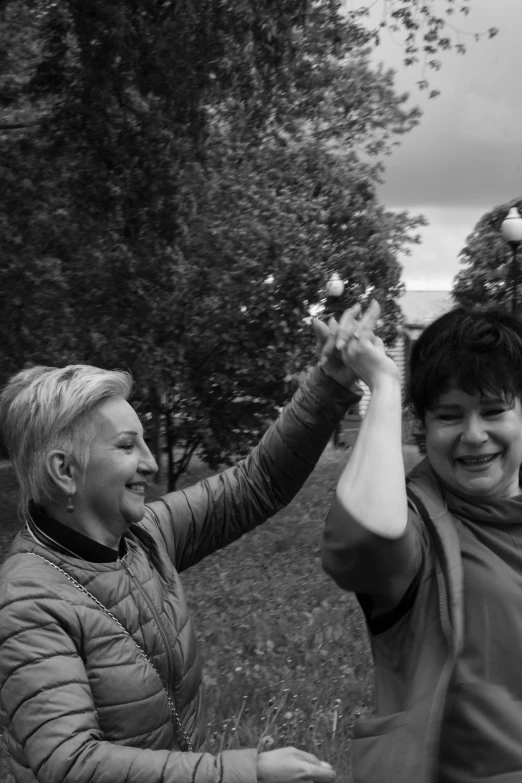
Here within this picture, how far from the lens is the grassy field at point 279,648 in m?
4.37

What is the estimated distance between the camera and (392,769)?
149cm

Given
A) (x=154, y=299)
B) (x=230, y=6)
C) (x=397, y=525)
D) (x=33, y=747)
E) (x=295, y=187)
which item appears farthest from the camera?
(x=295, y=187)

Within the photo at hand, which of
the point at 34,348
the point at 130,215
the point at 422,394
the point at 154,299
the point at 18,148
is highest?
the point at 18,148

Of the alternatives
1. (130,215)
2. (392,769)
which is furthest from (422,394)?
(130,215)

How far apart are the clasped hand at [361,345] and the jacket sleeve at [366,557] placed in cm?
29

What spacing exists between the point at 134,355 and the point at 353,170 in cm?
1155

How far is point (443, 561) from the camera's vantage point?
61.7 inches

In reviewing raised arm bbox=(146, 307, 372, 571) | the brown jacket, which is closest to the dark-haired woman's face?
the brown jacket

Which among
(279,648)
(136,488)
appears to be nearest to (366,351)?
(136,488)

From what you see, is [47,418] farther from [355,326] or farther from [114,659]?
[355,326]

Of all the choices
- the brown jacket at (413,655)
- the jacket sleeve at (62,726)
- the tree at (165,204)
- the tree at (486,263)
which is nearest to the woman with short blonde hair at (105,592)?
the jacket sleeve at (62,726)

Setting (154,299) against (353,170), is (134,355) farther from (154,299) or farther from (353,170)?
(353,170)

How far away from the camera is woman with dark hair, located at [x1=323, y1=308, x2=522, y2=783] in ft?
4.83

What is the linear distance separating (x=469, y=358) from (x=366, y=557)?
0.50 m
